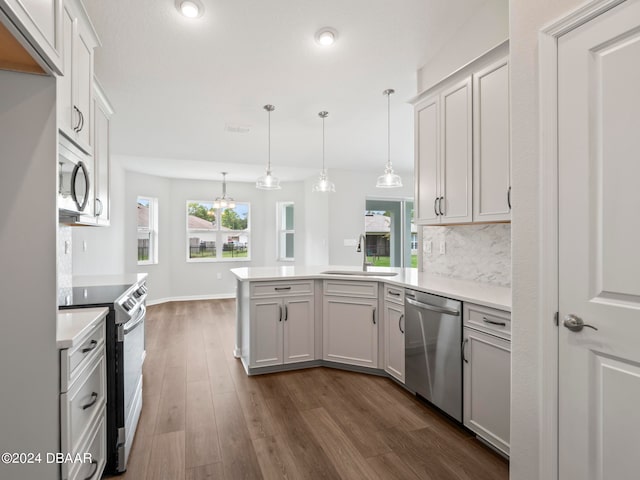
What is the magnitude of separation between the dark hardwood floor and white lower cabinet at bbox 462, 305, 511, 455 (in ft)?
0.45

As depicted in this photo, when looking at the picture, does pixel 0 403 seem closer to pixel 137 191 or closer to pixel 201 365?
pixel 201 365

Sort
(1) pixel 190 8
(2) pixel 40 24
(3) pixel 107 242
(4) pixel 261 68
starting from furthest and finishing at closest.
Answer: (3) pixel 107 242
(4) pixel 261 68
(1) pixel 190 8
(2) pixel 40 24

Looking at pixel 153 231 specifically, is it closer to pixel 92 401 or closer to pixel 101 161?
pixel 101 161

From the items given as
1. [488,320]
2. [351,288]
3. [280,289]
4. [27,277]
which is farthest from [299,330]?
[27,277]

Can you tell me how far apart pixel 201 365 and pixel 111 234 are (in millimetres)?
3118

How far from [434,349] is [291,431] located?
1.11 meters

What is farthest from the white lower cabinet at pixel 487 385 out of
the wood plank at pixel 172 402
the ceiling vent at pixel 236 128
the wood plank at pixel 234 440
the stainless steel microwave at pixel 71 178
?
the ceiling vent at pixel 236 128

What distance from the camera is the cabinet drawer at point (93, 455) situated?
1387 mm

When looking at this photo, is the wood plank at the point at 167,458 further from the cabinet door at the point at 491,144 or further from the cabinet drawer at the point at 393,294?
the cabinet door at the point at 491,144

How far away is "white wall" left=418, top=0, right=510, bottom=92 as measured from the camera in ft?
7.69

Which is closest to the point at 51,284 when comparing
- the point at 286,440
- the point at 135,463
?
the point at 135,463

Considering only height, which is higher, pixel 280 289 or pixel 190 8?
pixel 190 8

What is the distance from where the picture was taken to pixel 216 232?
7.23 m

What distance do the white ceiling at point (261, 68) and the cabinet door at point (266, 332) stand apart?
202 centimetres
